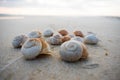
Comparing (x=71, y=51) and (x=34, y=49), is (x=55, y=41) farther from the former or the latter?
(x=71, y=51)

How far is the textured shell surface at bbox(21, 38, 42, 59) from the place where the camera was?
428 centimetres

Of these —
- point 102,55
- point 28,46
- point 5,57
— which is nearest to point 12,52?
point 5,57

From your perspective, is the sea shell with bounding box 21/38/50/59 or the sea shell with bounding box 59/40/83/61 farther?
the sea shell with bounding box 21/38/50/59

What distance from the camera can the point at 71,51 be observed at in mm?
4055

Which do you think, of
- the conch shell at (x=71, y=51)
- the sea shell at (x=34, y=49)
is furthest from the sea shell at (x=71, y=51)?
the sea shell at (x=34, y=49)

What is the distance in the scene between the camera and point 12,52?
5102 mm

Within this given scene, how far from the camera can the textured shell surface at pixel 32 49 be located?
14.0 ft

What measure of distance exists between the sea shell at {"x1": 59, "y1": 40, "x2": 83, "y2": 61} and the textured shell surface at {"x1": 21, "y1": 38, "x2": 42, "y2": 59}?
56cm

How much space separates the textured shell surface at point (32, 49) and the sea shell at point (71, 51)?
56 centimetres

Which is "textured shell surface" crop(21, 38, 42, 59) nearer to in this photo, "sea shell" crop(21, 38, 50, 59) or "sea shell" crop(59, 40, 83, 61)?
"sea shell" crop(21, 38, 50, 59)

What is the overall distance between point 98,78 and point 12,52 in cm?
259

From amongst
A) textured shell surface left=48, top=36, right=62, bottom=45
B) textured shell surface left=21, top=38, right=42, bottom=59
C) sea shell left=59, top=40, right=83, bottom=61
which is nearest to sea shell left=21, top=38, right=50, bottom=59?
textured shell surface left=21, top=38, right=42, bottom=59

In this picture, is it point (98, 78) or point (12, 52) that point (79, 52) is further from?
point (12, 52)

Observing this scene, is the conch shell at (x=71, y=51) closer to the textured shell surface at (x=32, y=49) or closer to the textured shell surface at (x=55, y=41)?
the textured shell surface at (x=32, y=49)
